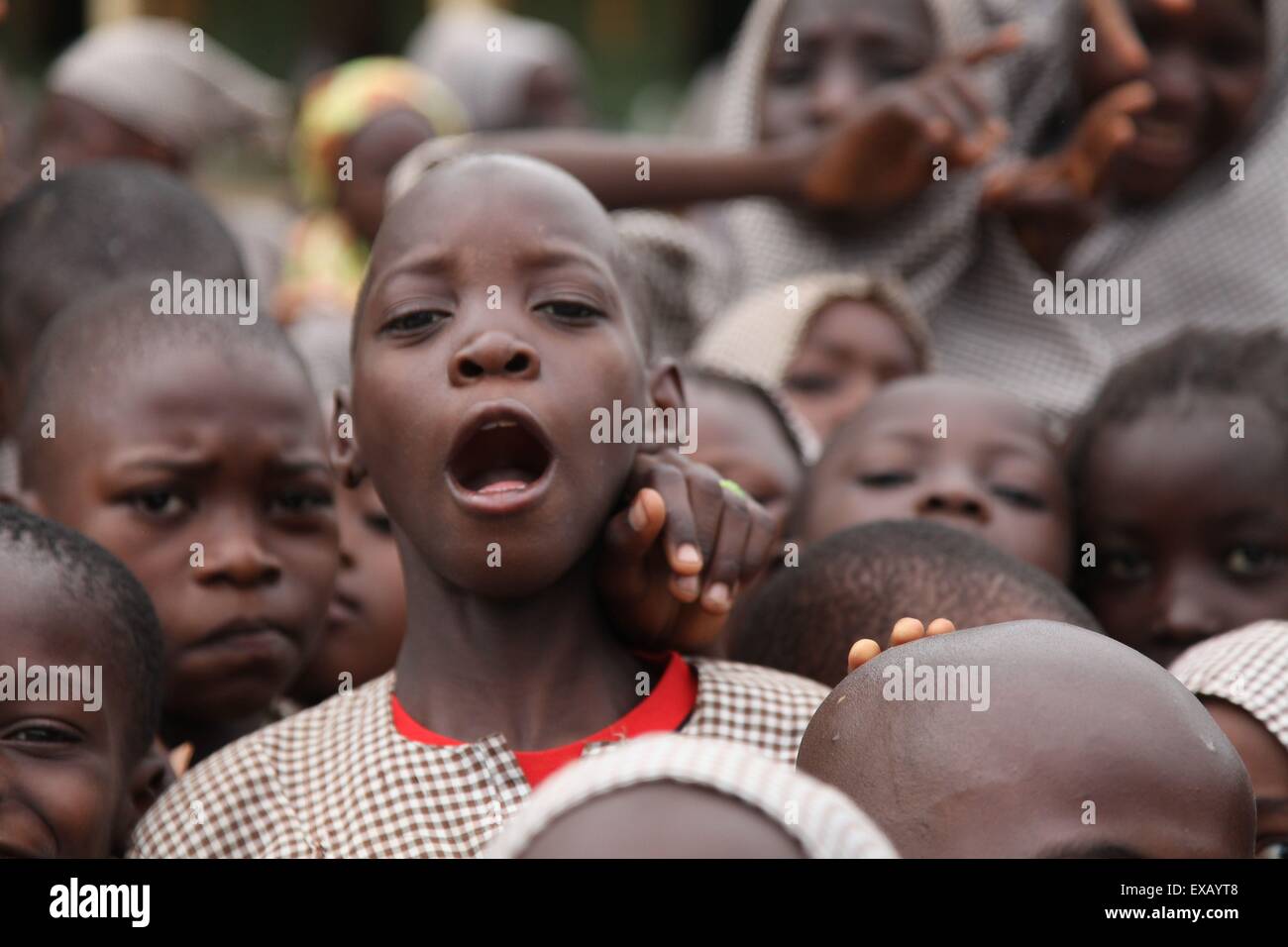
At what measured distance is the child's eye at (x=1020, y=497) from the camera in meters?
2.93

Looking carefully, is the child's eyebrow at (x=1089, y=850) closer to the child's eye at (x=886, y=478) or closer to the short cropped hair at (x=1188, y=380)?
the child's eye at (x=886, y=478)

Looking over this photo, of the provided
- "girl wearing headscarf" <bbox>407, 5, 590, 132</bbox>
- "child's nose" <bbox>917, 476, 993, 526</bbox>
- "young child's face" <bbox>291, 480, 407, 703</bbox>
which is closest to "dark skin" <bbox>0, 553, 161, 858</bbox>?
"young child's face" <bbox>291, 480, 407, 703</bbox>

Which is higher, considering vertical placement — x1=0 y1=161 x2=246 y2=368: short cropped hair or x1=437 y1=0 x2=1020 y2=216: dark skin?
x1=437 y1=0 x2=1020 y2=216: dark skin

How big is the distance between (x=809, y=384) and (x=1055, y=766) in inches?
93.0

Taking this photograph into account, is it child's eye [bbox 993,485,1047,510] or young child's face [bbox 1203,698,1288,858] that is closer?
young child's face [bbox 1203,698,1288,858]

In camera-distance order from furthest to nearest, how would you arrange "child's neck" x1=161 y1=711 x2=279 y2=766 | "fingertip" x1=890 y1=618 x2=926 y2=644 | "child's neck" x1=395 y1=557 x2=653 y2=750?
"child's neck" x1=161 y1=711 x2=279 y2=766
"child's neck" x1=395 y1=557 x2=653 y2=750
"fingertip" x1=890 y1=618 x2=926 y2=644

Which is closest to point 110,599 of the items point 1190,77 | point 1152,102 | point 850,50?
point 850,50

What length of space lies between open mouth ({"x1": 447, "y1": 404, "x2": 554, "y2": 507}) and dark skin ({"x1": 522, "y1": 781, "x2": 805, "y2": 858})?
965 millimetres

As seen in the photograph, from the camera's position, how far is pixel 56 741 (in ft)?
6.44

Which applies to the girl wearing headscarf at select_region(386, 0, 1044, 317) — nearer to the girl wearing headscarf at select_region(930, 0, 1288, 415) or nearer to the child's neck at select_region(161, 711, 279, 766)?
the girl wearing headscarf at select_region(930, 0, 1288, 415)

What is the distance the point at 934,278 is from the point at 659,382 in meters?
2.05

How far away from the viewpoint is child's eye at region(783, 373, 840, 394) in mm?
3811

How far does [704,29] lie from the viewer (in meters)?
11.9
